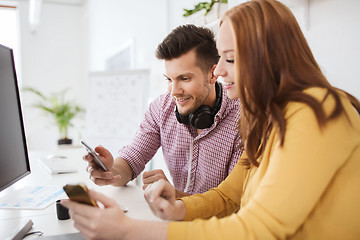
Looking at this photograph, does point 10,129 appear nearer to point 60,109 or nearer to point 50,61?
point 60,109

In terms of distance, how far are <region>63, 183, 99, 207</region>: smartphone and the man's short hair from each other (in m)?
0.89

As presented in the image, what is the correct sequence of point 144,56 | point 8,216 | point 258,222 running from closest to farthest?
point 258,222, point 8,216, point 144,56

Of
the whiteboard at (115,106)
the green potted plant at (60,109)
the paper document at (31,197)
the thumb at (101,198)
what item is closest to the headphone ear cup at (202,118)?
the paper document at (31,197)

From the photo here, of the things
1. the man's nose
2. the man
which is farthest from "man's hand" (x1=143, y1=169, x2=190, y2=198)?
the man's nose

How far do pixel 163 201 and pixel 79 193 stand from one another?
223 millimetres

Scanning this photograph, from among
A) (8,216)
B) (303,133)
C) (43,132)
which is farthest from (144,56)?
(43,132)

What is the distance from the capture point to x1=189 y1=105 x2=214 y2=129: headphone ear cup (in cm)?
129

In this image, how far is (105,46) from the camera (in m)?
4.50

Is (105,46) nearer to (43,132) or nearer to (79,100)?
(79,100)

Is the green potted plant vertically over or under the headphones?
under

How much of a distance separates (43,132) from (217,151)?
181 inches

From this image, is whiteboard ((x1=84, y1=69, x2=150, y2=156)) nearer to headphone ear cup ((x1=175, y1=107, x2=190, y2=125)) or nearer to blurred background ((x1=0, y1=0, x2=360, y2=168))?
blurred background ((x1=0, y1=0, x2=360, y2=168))

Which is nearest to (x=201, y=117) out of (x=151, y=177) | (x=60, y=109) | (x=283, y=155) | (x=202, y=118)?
(x=202, y=118)

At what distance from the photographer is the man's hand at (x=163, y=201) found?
0.74m
